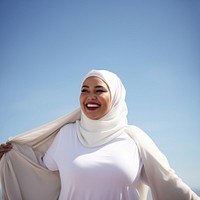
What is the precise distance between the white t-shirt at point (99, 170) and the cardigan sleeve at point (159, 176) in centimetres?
9

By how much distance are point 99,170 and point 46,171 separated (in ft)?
2.27

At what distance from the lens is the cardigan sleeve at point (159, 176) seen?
2.94m

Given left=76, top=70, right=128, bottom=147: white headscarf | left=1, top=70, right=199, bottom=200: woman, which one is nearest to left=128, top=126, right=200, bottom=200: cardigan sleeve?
left=1, top=70, right=199, bottom=200: woman

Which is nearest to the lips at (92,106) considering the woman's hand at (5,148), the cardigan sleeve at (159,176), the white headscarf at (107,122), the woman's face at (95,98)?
the woman's face at (95,98)

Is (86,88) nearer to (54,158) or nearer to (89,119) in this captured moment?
(89,119)

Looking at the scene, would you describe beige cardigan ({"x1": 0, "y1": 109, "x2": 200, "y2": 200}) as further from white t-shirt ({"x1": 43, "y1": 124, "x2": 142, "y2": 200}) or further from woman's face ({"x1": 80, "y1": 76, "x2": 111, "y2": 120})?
woman's face ({"x1": 80, "y1": 76, "x2": 111, "y2": 120})

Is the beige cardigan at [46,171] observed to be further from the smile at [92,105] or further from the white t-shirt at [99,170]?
the smile at [92,105]

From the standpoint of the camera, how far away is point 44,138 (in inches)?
130

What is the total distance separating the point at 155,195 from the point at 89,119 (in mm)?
998

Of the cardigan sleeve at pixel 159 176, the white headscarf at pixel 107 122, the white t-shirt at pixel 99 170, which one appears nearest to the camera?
the white t-shirt at pixel 99 170

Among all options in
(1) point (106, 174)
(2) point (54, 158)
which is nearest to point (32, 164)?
(2) point (54, 158)

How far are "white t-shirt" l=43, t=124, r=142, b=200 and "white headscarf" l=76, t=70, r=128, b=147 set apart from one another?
0.24ft

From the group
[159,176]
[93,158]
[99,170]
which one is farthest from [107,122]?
[159,176]

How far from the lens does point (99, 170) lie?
278 centimetres
